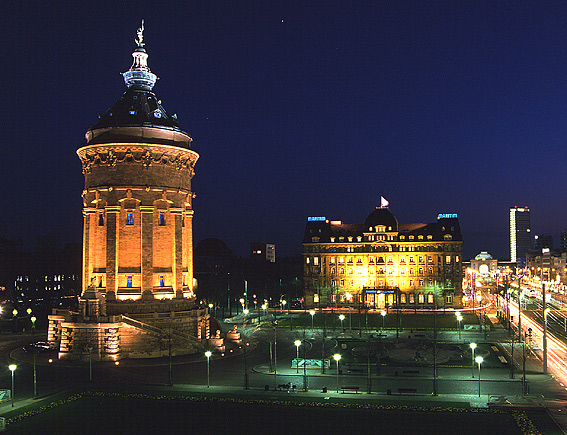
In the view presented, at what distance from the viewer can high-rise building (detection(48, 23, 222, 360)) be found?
77.9m

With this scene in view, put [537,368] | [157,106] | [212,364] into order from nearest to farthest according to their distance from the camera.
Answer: [537,368], [212,364], [157,106]

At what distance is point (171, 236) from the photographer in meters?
82.1

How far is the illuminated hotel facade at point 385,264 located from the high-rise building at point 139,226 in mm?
71437

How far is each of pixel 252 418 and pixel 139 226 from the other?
40524mm

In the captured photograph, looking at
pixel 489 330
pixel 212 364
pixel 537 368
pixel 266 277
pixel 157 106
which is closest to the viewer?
pixel 537 368

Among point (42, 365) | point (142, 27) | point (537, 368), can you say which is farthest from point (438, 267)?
point (42, 365)

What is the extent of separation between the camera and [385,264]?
15150 cm

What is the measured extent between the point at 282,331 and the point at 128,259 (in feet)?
109

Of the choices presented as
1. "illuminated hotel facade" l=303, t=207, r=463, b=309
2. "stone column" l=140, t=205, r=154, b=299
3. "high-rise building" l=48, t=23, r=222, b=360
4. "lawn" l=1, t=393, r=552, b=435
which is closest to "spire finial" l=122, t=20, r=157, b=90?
"high-rise building" l=48, t=23, r=222, b=360

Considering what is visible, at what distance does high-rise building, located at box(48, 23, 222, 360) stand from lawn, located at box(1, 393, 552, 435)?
25665 millimetres

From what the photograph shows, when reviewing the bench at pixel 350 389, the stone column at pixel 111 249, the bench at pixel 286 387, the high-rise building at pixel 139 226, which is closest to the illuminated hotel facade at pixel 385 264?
the high-rise building at pixel 139 226

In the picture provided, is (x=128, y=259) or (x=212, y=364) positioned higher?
(x=128, y=259)

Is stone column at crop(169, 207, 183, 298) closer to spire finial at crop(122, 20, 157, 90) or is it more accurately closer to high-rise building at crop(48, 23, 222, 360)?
high-rise building at crop(48, 23, 222, 360)

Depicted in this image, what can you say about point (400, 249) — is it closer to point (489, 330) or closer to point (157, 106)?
point (489, 330)
